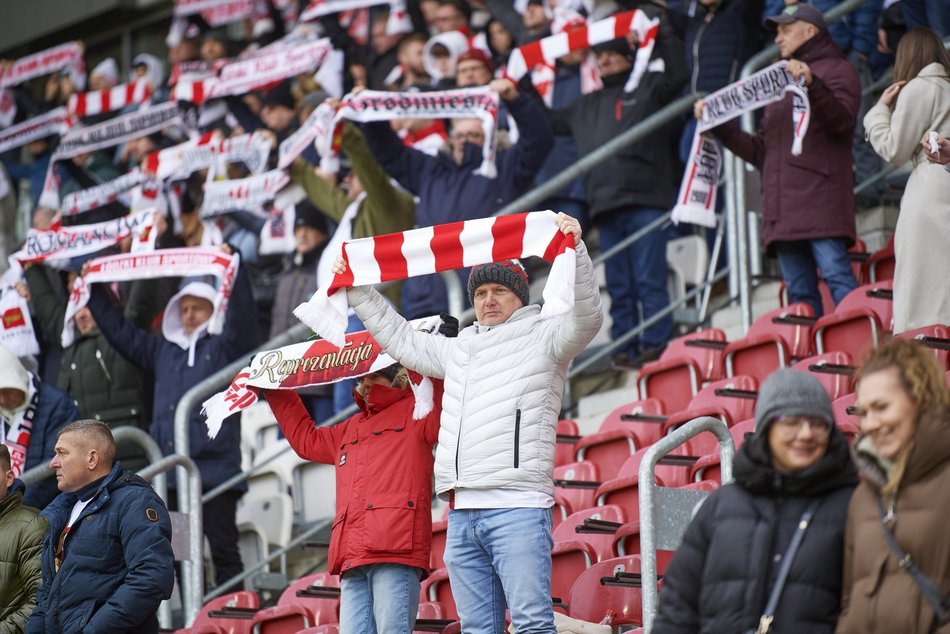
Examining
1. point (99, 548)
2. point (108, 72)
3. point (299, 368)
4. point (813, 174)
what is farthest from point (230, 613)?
→ point (108, 72)

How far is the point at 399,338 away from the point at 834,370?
6.44ft

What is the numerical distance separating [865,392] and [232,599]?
3.93m

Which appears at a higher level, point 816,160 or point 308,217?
point 308,217

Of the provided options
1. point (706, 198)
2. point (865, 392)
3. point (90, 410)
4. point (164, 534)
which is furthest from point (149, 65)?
point (865, 392)

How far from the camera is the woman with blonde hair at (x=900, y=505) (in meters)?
3.75

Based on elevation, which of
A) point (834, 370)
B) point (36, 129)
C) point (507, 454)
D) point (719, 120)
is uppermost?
point (36, 129)

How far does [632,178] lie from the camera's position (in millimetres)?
8773

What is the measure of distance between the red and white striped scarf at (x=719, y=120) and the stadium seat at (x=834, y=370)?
Answer: 1.17 metres

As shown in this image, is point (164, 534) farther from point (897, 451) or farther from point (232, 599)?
point (897, 451)

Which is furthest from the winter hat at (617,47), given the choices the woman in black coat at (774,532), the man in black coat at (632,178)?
the woman in black coat at (774,532)

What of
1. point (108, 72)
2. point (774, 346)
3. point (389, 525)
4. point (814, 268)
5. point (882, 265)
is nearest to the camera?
point (389, 525)

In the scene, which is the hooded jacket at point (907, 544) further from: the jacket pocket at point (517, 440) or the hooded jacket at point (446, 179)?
the hooded jacket at point (446, 179)

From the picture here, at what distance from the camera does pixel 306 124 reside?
944 centimetres

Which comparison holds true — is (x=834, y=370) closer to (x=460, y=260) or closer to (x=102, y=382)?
(x=460, y=260)
